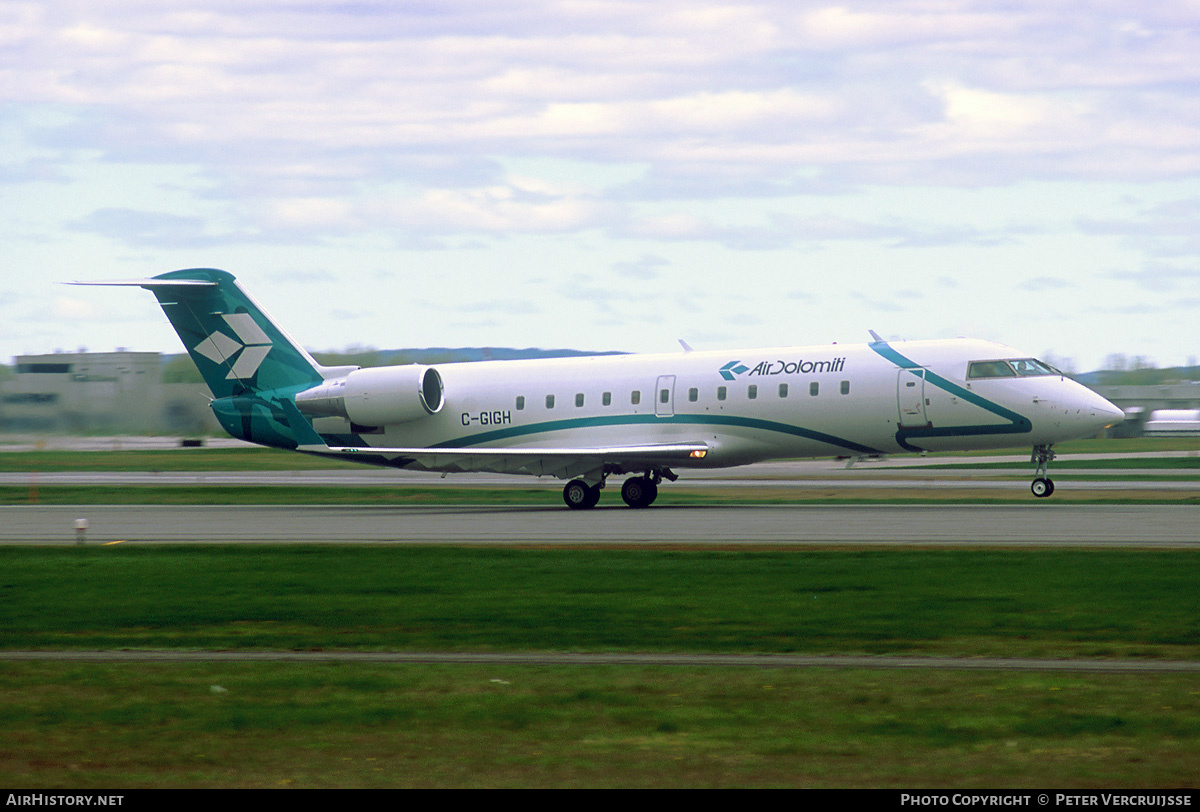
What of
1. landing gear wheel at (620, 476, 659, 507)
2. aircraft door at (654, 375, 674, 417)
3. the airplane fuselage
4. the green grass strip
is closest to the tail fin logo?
the airplane fuselage

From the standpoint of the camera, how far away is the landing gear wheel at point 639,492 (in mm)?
32062

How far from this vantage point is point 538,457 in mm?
31469

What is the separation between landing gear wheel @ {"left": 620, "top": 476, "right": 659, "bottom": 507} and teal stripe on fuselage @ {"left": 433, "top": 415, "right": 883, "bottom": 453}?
1467 millimetres

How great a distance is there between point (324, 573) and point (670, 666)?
839 cm

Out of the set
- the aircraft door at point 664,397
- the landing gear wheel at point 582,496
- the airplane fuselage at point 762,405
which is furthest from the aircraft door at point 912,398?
the landing gear wheel at point 582,496

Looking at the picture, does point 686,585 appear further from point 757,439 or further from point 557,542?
point 757,439

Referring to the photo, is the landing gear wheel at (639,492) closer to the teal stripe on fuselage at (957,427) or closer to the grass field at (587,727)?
the teal stripe on fuselage at (957,427)

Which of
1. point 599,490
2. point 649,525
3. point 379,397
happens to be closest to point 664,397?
point 599,490

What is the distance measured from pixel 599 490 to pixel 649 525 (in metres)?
5.62

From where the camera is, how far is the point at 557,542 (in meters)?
22.7

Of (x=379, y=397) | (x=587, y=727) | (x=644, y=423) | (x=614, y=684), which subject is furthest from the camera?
(x=379, y=397)

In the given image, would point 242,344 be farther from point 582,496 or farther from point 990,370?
Answer: point 990,370

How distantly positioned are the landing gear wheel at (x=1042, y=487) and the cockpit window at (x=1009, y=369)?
2.62m
